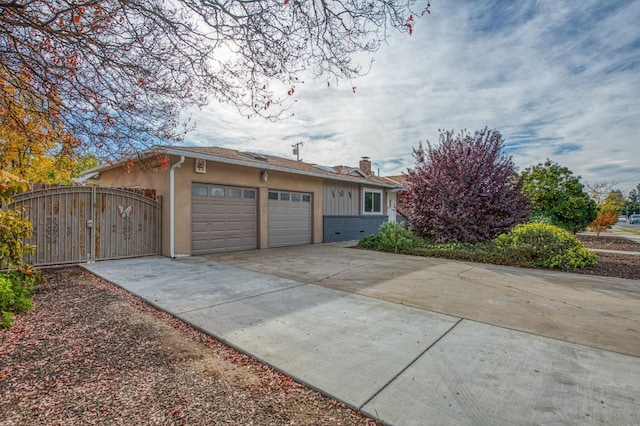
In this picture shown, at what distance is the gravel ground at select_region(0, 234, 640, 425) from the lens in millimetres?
1994

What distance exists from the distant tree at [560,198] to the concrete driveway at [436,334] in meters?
9.14

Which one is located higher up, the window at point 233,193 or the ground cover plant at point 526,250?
the window at point 233,193

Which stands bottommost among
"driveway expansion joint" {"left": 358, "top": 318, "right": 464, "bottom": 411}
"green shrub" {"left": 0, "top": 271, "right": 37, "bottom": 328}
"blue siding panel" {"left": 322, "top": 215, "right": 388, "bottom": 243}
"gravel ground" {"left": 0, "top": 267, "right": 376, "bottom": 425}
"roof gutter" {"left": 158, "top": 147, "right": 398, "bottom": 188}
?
"gravel ground" {"left": 0, "top": 267, "right": 376, "bottom": 425}

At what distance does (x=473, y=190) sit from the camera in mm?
9594

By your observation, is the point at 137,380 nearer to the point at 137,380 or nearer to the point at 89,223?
the point at 137,380

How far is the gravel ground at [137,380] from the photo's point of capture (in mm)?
1994

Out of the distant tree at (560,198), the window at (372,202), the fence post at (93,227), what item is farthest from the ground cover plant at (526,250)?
the fence post at (93,227)

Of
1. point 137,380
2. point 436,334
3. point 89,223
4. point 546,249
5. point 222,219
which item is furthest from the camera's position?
point 222,219

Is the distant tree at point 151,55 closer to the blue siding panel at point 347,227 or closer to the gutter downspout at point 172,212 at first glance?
the gutter downspout at point 172,212

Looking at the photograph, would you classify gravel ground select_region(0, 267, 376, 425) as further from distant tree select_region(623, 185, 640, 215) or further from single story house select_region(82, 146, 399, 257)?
distant tree select_region(623, 185, 640, 215)

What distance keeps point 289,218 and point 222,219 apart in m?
2.78

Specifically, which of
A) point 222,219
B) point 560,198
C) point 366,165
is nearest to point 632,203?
point 560,198

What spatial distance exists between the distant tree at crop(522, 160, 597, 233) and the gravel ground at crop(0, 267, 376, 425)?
14682 millimetres

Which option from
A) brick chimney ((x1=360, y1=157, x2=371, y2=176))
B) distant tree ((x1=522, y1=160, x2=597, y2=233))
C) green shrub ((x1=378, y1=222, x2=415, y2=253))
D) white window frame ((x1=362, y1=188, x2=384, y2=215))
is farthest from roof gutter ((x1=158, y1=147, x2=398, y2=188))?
distant tree ((x1=522, y1=160, x2=597, y2=233))
